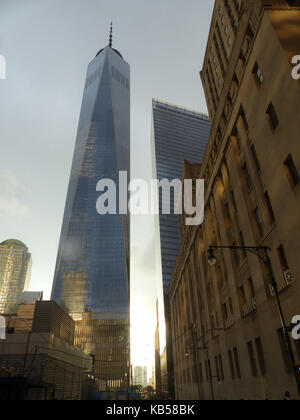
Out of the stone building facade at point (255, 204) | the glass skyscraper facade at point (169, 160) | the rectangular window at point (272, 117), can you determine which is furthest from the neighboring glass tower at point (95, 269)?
the rectangular window at point (272, 117)

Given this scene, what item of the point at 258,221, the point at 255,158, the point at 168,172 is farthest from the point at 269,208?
the point at 168,172

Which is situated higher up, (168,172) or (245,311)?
(168,172)

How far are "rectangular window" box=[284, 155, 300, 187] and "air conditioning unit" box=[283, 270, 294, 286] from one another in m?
5.76

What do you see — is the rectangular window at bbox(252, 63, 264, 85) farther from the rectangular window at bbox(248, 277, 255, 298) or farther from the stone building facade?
the rectangular window at bbox(248, 277, 255, 298)

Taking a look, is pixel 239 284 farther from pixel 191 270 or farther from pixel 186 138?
pixel 186 138

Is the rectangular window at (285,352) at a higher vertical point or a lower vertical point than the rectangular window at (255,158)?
lower

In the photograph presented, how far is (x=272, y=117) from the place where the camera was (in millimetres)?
21828

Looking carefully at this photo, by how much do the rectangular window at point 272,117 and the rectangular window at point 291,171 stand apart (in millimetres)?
3314

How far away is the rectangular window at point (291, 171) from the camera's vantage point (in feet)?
61.8

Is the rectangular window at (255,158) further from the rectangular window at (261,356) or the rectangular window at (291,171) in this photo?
the rectangular window at (261,356)

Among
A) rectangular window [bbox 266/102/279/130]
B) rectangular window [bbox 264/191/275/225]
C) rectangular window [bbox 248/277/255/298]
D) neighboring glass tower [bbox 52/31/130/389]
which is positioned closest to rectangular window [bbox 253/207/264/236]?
rectangular window [bbox 264/191/275/225]

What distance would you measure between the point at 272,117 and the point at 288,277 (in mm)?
11596

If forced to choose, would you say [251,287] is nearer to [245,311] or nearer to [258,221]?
[245,311]
